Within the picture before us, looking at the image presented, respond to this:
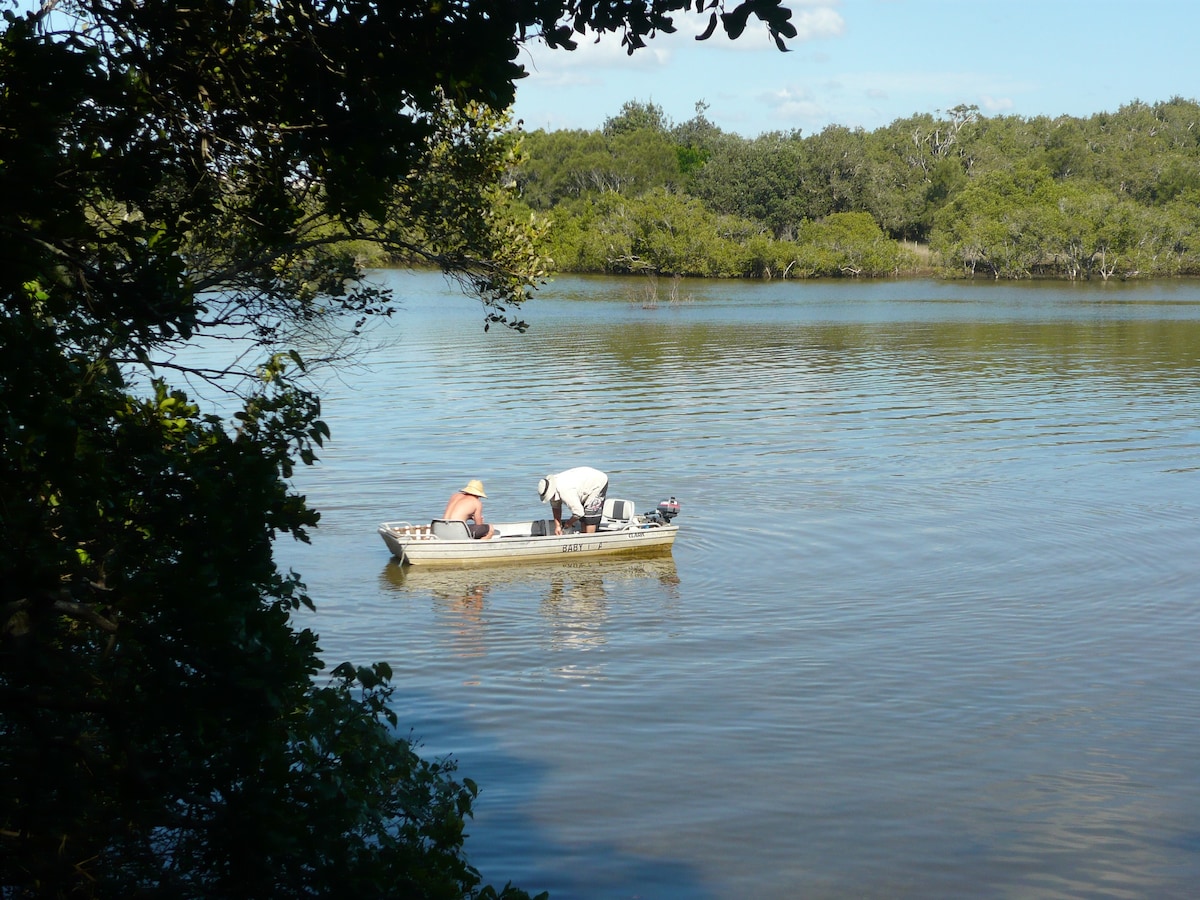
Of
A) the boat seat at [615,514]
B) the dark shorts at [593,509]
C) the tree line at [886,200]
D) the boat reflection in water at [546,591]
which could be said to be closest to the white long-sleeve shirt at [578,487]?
the dark shorts at [593,509]

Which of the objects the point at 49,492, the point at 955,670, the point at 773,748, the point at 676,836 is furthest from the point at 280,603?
the point at 955,670

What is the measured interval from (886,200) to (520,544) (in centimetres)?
8521

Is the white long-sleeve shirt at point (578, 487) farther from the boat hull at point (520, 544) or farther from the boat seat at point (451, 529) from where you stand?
the boat seat at point (451, 529)

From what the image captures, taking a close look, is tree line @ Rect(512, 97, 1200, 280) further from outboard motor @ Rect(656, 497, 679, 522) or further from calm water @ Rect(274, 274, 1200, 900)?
outboard motor @ Rect(656, 497, 679, 522)

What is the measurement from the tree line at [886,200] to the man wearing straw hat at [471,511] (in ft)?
192

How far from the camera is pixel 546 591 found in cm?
1453

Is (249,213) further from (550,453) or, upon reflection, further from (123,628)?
(550,453)

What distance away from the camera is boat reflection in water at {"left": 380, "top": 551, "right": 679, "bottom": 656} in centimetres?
1306

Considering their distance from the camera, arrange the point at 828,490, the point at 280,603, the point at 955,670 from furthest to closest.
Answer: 1. the point at 828,490
2. the point at 955,670
3. the point at 280,603

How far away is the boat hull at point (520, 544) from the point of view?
49.4 feet

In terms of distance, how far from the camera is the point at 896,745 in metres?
9.73

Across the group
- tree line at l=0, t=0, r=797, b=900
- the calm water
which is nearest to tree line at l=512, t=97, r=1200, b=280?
the calm water

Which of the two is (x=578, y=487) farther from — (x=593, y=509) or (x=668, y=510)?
(x=668, y=510)

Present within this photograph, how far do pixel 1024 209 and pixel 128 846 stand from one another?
85.4m
